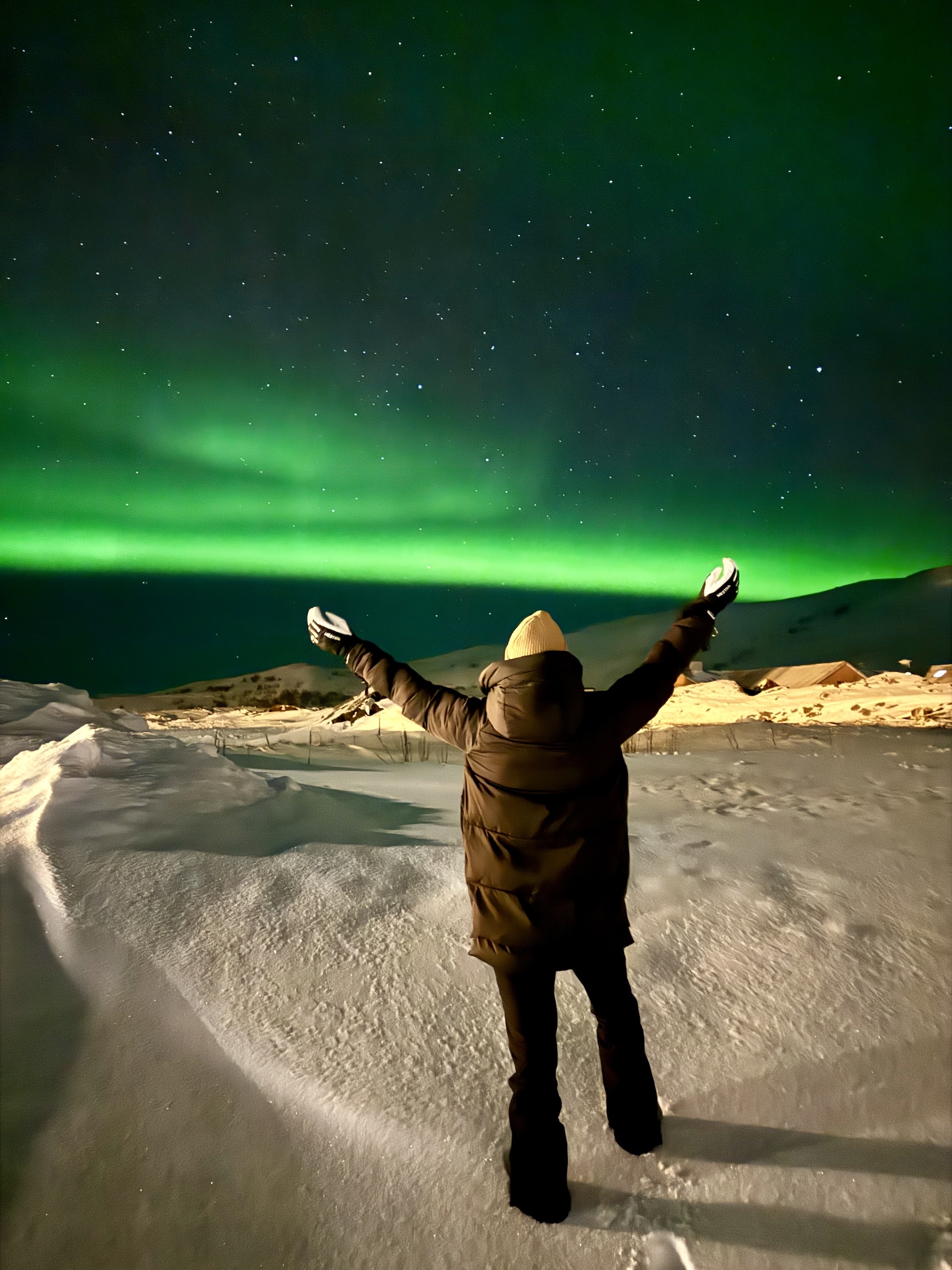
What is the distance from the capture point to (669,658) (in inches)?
70.5

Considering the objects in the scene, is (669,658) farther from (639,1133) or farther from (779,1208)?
(779,1208)

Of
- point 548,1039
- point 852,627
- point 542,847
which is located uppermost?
point 852,627

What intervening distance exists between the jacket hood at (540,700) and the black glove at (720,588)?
0.53 meters

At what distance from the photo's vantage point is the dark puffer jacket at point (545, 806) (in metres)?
1.59

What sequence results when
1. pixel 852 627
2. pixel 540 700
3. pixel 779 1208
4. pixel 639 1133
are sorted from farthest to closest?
pixel 852 627, pixel 639 1133, pixel 779 1208, pixel 540 700

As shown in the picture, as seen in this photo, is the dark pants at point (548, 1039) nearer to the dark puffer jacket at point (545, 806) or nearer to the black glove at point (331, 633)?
the dark puffer jacket at point (545, 806)

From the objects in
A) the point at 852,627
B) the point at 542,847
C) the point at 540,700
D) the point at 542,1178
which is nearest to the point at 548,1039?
the point at 542,1178

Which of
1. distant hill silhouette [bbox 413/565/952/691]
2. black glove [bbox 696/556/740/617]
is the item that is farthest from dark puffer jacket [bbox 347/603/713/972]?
distant hill silhouette [bbox 413/565/952/691]

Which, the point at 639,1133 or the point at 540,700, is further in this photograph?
the point at 639,1133

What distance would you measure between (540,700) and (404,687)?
40 cm

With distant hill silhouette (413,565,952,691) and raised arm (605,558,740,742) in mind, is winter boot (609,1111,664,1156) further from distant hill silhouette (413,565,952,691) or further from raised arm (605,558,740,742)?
distant hill silhouette (413,565,952,691)

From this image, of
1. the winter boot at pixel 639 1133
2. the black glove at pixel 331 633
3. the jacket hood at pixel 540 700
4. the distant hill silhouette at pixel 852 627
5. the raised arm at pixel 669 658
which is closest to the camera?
the jacket hood at pixel 540 700

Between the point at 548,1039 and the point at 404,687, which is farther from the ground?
the point at 404,687

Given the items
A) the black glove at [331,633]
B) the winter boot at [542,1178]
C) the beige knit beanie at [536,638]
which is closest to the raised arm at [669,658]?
the beige knit beanie at [536,638]
